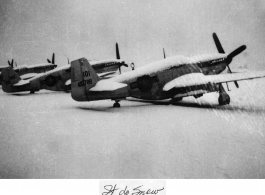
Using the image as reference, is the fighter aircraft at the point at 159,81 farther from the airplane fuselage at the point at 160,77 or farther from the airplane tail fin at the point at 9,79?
the airplane tail fin at the point at 9,79

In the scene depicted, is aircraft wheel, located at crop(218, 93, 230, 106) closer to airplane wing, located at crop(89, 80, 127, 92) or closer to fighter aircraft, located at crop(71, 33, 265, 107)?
fighter aircraft, located at crop(71, 33, 265, 107)

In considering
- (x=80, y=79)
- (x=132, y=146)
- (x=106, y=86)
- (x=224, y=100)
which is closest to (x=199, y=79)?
(x=224, y=100)

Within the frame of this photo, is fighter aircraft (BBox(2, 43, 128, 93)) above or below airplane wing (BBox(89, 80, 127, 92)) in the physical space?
above

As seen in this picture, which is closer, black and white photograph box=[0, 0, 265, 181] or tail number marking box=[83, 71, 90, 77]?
black and white photograph box=[0, 0, 265, 181]

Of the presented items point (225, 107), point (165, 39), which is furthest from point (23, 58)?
point (225, 107)

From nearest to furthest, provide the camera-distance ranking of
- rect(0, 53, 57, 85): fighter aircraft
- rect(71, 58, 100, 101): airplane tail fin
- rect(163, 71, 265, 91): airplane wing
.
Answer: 1. rect(71, 58, 100, 101): airplane tail fin
2. rect(163, 71, 265, 91): airplane wing
3. rect(0, 53, 57, 85): fighter aircraft

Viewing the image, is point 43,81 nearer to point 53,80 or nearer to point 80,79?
point 53,80
